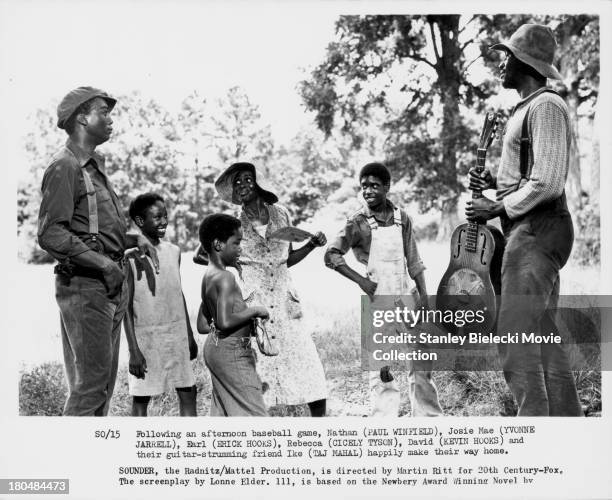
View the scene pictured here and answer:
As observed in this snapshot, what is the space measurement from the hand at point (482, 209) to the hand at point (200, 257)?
1.62m

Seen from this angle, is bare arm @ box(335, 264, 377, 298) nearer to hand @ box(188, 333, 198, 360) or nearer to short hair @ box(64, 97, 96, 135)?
hand @ box(188, 333, 198, 360)

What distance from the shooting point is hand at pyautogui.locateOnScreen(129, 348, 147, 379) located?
5.21 m

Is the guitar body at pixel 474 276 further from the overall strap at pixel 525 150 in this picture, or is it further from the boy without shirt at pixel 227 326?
the boy without shirt at pixel 227 326

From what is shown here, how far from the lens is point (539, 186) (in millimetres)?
4883

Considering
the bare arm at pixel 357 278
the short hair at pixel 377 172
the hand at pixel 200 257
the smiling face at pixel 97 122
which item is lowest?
the bare arm at pixel 357 278

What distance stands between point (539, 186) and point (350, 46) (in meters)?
1.78

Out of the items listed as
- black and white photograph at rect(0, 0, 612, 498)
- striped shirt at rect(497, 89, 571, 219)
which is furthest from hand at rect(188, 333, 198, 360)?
striped shirt at rect(497, 89, 571, 219)

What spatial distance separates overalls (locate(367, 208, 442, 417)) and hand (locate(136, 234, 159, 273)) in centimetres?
138

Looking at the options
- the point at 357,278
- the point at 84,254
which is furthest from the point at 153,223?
the point at 357,278

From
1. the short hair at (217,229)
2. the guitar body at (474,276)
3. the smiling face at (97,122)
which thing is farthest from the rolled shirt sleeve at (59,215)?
the guitar body at (474,276)

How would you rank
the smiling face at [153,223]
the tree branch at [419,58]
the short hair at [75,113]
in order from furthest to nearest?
1. the tree branch at [419,58]
2. the smiling face at [153,223]
3. the short hair at [75,113]

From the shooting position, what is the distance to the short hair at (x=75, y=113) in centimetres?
516

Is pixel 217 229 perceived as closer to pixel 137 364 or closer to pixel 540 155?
pixel 137 364

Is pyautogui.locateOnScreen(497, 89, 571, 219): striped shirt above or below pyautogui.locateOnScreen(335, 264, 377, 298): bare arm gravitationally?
above
